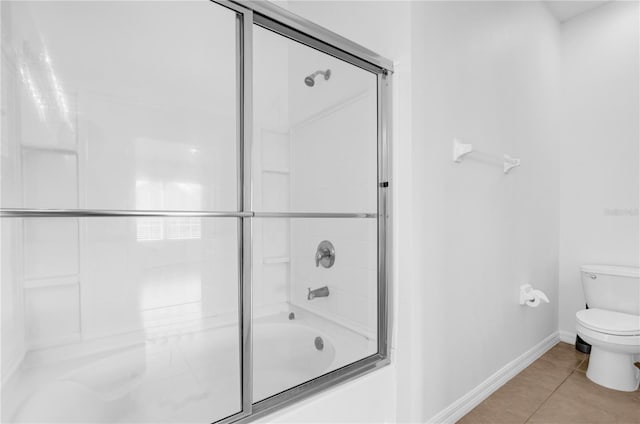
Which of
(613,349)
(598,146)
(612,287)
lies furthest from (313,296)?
(598,146)

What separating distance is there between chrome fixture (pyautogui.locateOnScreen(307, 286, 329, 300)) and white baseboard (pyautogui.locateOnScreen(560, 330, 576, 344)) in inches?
87.8

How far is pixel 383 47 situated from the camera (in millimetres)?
1606

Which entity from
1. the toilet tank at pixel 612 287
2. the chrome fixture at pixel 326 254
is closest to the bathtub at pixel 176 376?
the chrome fixture at pixel 326 254

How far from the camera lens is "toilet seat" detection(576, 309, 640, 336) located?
1887mm

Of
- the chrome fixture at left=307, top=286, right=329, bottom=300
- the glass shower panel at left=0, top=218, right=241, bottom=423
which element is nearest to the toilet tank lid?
the chrome fixture at left=307, top=286, right=329, bottom=300

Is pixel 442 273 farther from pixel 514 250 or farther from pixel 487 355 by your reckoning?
pixel 514 250

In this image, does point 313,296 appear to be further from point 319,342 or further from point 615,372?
point 615,372

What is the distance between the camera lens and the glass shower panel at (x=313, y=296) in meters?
1.62

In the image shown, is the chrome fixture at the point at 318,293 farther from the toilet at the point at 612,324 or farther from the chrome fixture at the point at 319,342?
the toilet at the point at 612,324

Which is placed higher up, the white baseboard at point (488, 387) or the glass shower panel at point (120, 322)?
the glass shower panel at point (120, 322)

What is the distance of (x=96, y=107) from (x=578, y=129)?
3.40 meters

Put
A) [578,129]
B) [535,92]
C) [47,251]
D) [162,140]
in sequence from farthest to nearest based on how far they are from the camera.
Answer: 1. [578,129]
2. [535,92]
3. [162,140]
4. [47,251]

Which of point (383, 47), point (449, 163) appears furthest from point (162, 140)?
point (449, 163)

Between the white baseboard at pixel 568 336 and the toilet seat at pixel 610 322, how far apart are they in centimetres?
50
